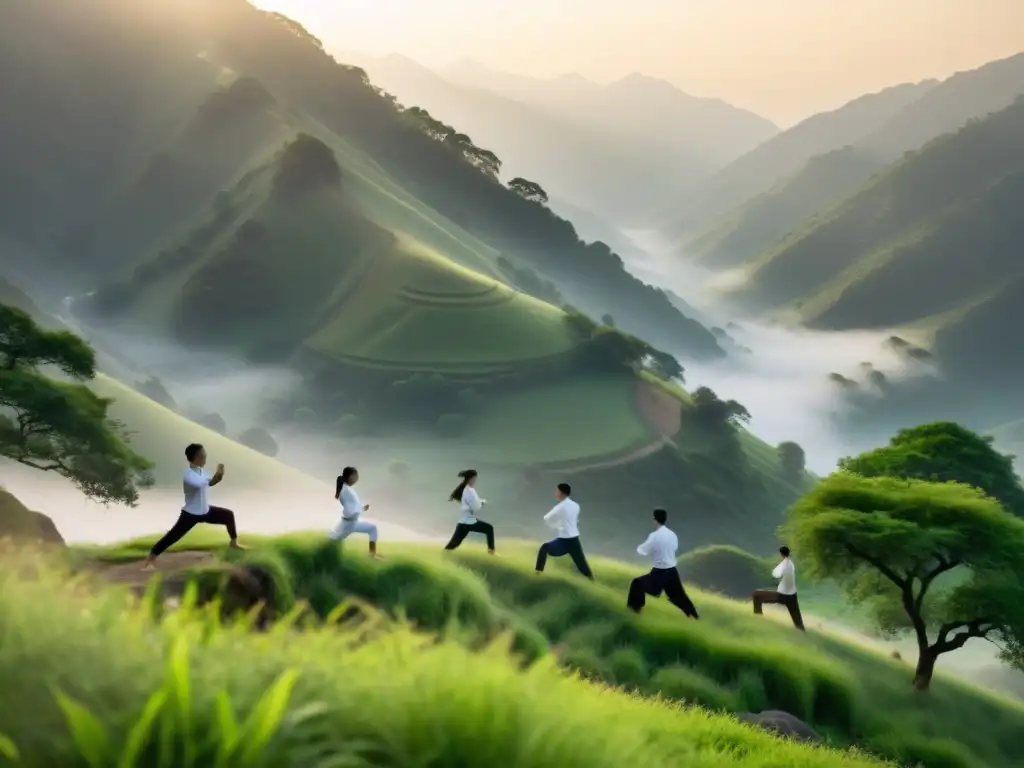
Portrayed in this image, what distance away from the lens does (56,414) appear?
2694 cm

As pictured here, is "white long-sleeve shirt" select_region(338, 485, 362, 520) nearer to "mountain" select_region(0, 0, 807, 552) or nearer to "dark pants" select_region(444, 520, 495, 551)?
"dark pants" select_region(444, 520, 495, 551)

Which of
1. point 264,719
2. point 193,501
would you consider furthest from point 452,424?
point 264,719

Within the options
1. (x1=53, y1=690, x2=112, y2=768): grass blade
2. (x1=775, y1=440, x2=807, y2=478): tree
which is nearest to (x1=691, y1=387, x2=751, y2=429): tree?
(x1=775, y1=440, x2=807, y2=478): tree

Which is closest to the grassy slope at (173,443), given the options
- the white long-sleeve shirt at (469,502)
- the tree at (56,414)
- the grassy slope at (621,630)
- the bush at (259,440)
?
the tree at (56,414)

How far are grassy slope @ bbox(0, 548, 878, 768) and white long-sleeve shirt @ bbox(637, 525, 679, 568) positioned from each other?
13.0 metres

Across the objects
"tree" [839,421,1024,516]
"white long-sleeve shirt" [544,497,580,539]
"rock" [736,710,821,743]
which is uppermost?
"tree" [839,421,1024,516]

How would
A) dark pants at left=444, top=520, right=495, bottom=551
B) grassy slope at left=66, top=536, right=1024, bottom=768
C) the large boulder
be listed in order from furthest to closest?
1. dark pants at left=444, top=520, right=495, bottom=551
2. the large boulder
3. grassy slope at left=66, top=536, right=1024, bottom=768

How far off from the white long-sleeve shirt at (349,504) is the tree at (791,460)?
10891cm

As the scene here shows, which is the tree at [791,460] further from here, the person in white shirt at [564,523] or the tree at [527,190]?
the person in white shirt at [564,523]

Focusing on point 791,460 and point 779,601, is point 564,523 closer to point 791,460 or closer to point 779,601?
point 779,601

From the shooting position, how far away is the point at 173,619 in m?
4.30

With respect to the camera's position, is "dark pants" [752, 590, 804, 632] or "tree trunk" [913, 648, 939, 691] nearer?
"dark pants" [752, 590, 804, 632]

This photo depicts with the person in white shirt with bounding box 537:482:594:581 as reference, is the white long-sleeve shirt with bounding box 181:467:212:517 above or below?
below

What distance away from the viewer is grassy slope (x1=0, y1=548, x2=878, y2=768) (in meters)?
3.55
